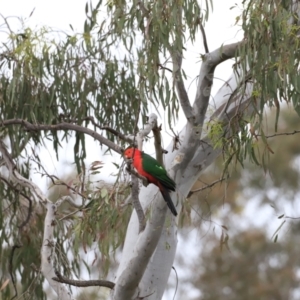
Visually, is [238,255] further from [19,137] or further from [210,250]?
[19,137]

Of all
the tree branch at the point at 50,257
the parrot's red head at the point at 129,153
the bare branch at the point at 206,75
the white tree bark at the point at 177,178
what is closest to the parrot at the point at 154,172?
the parrot's red head at the point at 129,153

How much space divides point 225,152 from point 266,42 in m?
0.56

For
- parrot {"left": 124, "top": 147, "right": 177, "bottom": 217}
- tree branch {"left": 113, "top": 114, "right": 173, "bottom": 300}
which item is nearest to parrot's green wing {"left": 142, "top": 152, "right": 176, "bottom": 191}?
parrot {"left": 124, "top": 147, "right": 177, "bottom": 217}

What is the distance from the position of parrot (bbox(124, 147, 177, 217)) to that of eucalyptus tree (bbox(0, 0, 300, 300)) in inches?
4.3

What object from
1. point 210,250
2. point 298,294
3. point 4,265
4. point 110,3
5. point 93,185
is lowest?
point 298,294

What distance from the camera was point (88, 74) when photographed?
18.1 feet

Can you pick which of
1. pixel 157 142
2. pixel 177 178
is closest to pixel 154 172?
pixel 157 142

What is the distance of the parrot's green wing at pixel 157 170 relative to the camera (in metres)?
4.09

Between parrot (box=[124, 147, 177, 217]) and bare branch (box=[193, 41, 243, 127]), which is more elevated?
bare branch (box=[193, 41, 243, 127])

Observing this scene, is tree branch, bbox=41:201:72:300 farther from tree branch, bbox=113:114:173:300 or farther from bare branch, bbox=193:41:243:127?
bare branch, bbox=193:41:243:127

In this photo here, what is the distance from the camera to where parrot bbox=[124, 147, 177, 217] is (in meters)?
4.08

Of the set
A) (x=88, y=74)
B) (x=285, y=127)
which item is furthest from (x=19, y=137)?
(x=285, y=127)

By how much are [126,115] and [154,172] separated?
1565 millimetres

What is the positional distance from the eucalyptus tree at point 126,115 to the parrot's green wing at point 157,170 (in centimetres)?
15
